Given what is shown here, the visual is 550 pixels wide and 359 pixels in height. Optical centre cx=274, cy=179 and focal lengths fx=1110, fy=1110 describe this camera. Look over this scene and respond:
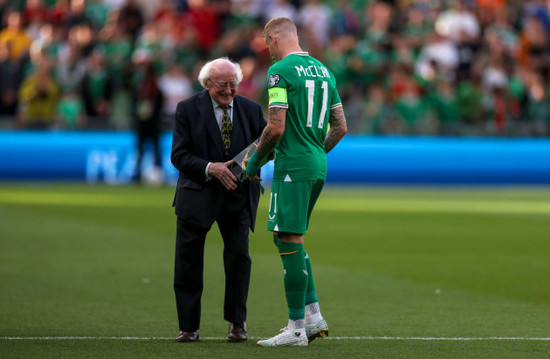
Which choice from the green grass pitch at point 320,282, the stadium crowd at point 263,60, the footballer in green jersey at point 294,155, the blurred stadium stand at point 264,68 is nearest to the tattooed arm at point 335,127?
the footballer in green jersey at point 294,155

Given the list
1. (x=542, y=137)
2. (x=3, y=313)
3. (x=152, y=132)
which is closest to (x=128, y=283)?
(x=3, y=313)

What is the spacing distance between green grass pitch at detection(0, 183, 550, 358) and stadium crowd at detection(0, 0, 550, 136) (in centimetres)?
483

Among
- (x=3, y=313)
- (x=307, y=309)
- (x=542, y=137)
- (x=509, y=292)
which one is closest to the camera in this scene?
(x=307, y=309)

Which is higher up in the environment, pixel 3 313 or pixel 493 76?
pixel 493 76

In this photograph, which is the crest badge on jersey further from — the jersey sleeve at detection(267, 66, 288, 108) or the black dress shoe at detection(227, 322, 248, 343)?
the black dress shoe at detection(227, 322, 248, 343)

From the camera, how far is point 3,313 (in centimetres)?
938

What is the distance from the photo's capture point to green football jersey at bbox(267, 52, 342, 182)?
7707 millimetres

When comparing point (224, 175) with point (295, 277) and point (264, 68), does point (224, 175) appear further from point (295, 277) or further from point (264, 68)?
point (264, 68)

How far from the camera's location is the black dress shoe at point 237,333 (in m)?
8.19

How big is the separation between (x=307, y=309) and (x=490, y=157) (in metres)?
19.7

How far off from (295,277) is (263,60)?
64.2 ft

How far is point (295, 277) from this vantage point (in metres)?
7.86

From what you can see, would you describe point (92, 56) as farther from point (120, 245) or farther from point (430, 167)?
point (120, 245)

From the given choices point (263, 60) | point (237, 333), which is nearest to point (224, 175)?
point (237, 333)
